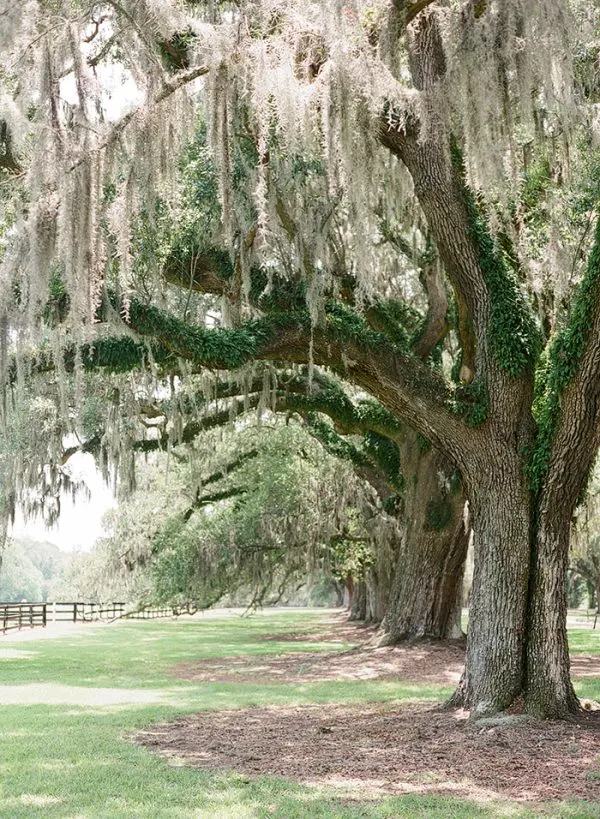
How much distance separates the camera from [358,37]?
256 inches

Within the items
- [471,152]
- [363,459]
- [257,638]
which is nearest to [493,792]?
[471,152]

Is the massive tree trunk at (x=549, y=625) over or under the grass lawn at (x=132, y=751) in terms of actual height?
over

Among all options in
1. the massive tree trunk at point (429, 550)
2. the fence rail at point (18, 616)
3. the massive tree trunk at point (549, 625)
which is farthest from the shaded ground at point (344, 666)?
the fence rail at point (18, 616)

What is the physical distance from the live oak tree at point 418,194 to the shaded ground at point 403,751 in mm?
498

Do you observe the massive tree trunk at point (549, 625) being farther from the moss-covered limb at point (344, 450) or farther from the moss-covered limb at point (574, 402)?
the moss-covered limb at point (344, 450)

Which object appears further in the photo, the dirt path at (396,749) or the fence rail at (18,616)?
the fence rail at (18,616)

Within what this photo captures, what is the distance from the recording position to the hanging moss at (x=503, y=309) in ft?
23.6

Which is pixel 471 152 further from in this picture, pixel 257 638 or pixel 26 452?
pixel 257 638

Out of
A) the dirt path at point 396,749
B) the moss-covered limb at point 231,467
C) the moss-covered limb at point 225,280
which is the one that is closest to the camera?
the dirt path at point 396,749

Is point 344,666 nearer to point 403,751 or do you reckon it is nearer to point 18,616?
point 403,751

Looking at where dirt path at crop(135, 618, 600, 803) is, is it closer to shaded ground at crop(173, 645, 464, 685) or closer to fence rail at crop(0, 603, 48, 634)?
shaded ground at crop(173, 645, 464, 685)

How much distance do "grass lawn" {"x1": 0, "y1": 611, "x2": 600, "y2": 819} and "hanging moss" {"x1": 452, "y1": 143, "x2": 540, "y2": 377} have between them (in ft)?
11.4

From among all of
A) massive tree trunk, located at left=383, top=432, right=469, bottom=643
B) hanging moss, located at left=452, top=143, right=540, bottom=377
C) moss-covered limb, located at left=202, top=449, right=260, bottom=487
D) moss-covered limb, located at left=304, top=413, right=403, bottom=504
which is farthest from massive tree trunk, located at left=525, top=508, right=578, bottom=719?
moss-covered limb, located at left=202, top=449, right=260, bottom=487

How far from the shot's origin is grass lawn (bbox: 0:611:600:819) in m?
4.23
